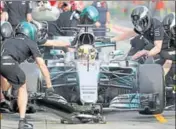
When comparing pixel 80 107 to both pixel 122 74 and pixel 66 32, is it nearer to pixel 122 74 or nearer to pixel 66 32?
pixel 122 74

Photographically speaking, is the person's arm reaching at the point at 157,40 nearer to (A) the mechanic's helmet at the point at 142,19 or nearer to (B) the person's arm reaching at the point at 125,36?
(A) the mechanic's helmet at the point at 142,19

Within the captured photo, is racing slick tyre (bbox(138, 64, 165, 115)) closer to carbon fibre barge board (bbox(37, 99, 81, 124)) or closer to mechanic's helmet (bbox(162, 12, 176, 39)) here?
carbon fibre barge board (bbox(37, 99, 81, 124))

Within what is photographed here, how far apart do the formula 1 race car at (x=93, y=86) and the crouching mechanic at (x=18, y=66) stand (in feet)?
1.65

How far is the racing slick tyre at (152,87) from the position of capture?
1173cm

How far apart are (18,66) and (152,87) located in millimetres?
2227

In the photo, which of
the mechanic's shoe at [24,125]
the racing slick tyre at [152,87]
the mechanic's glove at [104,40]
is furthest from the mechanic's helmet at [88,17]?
the mechanic's shoe at [24,125]

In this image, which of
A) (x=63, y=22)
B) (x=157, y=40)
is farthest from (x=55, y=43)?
(x=63, y=22)

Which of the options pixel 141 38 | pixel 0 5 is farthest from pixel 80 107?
pixel 0 5

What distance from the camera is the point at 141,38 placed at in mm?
13766

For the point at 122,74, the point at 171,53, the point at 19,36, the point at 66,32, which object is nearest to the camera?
the point at 19,36

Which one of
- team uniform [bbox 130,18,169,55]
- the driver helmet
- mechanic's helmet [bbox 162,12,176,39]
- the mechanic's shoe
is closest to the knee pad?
the mechanic's shoe

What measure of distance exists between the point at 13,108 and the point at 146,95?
2.25 m

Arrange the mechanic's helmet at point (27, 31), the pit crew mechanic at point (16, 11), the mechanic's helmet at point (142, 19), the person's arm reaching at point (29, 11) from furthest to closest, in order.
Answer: the pit crew mechanic at point (16, 11) < the person's arm reaching at point (29, 11) < the mechanic's helmet at point (142, 19) < the mechanic's helmet at point (27, 31)

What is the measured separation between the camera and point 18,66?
10.9 meters
